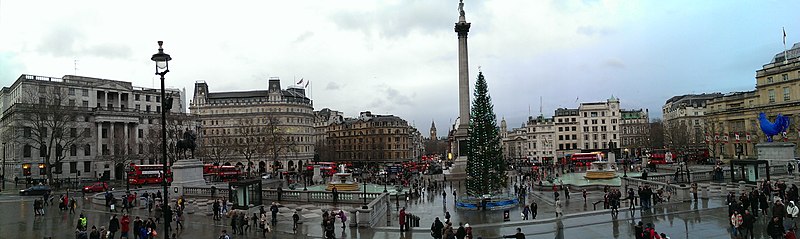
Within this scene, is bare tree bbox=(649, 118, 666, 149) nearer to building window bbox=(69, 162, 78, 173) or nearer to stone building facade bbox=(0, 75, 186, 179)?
stone building facade bbox=(0, 75, 186, 179)

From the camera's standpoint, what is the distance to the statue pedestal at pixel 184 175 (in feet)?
128

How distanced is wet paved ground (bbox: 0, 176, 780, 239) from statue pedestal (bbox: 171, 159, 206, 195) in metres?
6.69

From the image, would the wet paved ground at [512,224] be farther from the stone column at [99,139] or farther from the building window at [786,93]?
the stone column at [99,139]

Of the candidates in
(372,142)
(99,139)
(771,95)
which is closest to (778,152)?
(771,95)

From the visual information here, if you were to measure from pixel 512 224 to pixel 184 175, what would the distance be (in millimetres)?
27725

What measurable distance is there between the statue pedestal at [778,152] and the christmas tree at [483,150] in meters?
27.2

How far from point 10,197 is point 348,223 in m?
37.9

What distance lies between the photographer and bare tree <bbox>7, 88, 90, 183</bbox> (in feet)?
189

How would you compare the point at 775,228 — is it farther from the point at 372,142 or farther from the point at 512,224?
the point at 372,142

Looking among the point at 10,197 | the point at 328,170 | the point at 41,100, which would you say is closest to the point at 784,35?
the point at 328,170

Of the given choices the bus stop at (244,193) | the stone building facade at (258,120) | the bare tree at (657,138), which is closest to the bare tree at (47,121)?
the stone building facade at (258,120)

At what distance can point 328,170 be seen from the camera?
68.4 meters

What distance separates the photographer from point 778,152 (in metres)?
43.5

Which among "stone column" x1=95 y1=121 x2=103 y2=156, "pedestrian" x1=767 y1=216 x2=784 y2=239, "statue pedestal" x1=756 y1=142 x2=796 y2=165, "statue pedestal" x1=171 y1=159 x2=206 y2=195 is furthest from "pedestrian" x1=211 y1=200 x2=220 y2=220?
"stone column" x1=95 y1=121 x2=103 y2=156
